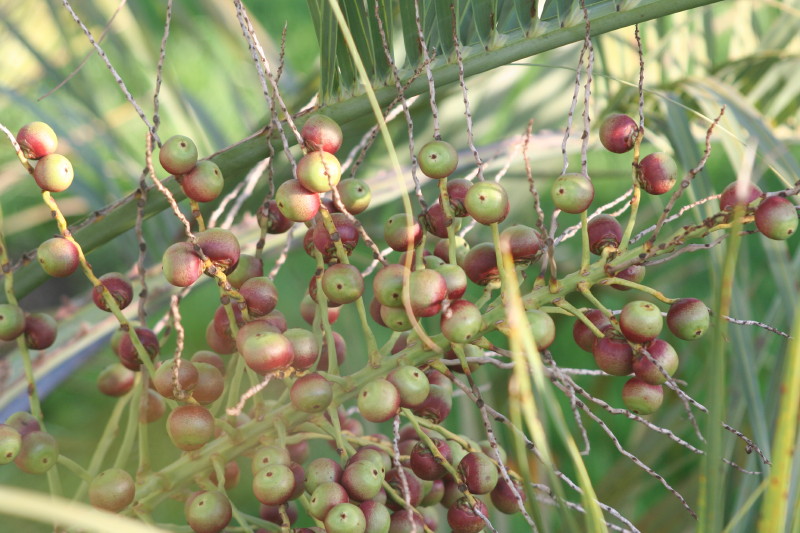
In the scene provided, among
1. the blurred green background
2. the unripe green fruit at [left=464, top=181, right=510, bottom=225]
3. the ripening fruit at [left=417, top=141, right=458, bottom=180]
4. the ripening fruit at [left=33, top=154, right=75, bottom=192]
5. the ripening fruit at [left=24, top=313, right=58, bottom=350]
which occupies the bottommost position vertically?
the blurred green background

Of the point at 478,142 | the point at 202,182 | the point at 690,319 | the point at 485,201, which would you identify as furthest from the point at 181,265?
the point at 478,142

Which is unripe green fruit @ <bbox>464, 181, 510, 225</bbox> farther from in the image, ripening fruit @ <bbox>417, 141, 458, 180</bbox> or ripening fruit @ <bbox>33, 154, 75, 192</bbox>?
ripening fruit @ <bbox>33, 154, 75, 192</bbox>

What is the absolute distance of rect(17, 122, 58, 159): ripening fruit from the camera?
44cm

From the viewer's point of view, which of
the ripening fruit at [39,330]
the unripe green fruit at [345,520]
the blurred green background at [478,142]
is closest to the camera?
the unripe green fruit at [345,520]

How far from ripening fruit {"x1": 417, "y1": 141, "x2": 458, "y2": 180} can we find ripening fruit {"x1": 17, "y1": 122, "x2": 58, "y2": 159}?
20cm

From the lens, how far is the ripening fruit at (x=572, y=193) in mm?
406

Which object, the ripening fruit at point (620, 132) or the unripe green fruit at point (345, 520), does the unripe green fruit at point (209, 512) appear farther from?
the ripening fruit at point (620, 132)

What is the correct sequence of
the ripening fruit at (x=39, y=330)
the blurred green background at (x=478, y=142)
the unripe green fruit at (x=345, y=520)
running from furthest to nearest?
the blurred green background at (x=478, y=142) → the ripening fruit at (x=39, y=330) → the unripe green fruit at (x=345, y=520)

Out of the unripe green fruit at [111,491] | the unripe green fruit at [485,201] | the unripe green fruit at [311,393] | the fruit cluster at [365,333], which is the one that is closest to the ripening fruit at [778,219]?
the fruit cluster at [365,333]

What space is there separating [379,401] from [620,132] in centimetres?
20

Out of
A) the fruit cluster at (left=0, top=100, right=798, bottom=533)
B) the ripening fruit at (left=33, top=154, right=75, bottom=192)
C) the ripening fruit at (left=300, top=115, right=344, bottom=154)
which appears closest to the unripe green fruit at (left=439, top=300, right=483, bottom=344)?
Result: the fruit cluster at (left=0, top=100, right=798, bottom=533)

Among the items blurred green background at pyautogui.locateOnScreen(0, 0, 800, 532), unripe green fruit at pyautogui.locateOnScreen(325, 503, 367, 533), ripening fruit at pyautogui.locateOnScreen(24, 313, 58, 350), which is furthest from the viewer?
blurred green background at pyautogui.locateOnScreen(0, 0, 800, 532)

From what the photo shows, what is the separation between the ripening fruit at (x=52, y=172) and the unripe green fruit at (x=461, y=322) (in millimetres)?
222

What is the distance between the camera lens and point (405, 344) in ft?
1.56
